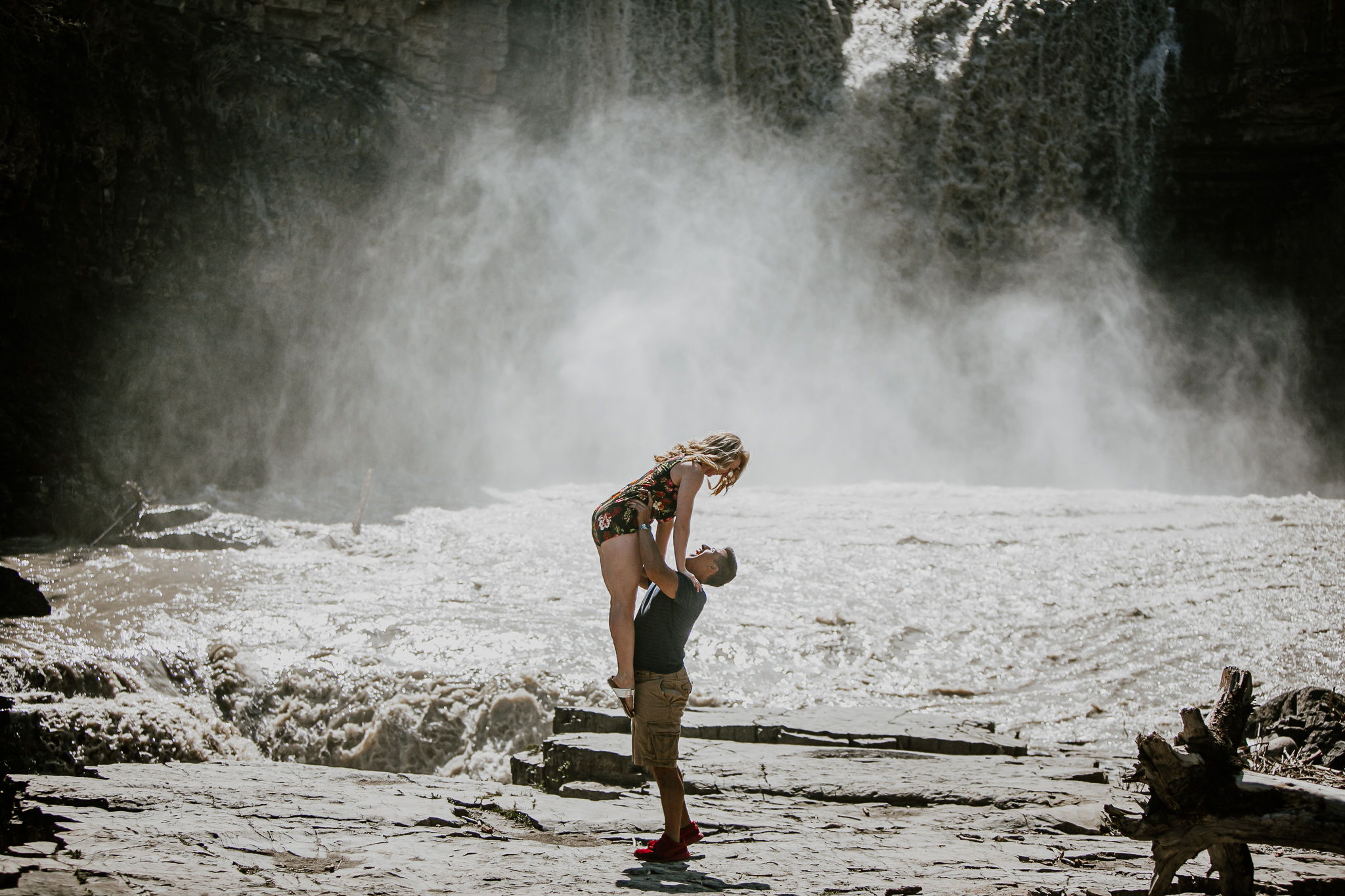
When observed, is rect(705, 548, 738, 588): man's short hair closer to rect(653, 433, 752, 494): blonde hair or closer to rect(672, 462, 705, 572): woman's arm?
rect(672, 462, 705, 572): woman's arm

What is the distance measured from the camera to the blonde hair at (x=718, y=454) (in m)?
3.61

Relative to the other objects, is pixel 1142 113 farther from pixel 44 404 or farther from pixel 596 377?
pixel 44 404

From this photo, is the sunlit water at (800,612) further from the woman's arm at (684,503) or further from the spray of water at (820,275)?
the spray of water at (820,275)

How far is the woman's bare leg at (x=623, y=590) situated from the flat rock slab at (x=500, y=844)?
676 millimetres

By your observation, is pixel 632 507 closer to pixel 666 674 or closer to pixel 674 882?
pixel 666 674

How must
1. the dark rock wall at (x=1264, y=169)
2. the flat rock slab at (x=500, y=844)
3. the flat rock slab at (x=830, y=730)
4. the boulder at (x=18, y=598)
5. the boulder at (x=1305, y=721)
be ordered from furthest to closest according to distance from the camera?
the dark rock wall at (x=1264, y=169), the boulder at (x=18, y=598), the flat rock slab at (x=830, y=730), the boulder at (x=1305, y=721), the flat rock slab at (x=500, y=844)

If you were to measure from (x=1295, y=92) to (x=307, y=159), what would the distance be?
16942mm

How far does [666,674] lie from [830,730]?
2.52 metres

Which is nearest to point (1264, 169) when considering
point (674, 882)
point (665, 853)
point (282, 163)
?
point (282, 163)

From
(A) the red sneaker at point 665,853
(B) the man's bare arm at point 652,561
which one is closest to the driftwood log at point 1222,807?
(A) the red sneaker at point 665,853

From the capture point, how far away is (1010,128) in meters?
16.8

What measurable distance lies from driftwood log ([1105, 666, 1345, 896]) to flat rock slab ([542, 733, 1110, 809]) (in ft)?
5.53

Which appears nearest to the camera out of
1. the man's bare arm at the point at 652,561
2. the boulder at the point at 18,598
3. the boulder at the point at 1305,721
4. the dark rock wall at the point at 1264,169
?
the man's bare arm at the point at 652,561

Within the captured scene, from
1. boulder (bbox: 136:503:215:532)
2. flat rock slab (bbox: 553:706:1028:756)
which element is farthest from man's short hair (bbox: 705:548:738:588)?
boulder (bbox: 136:503:215:532)
